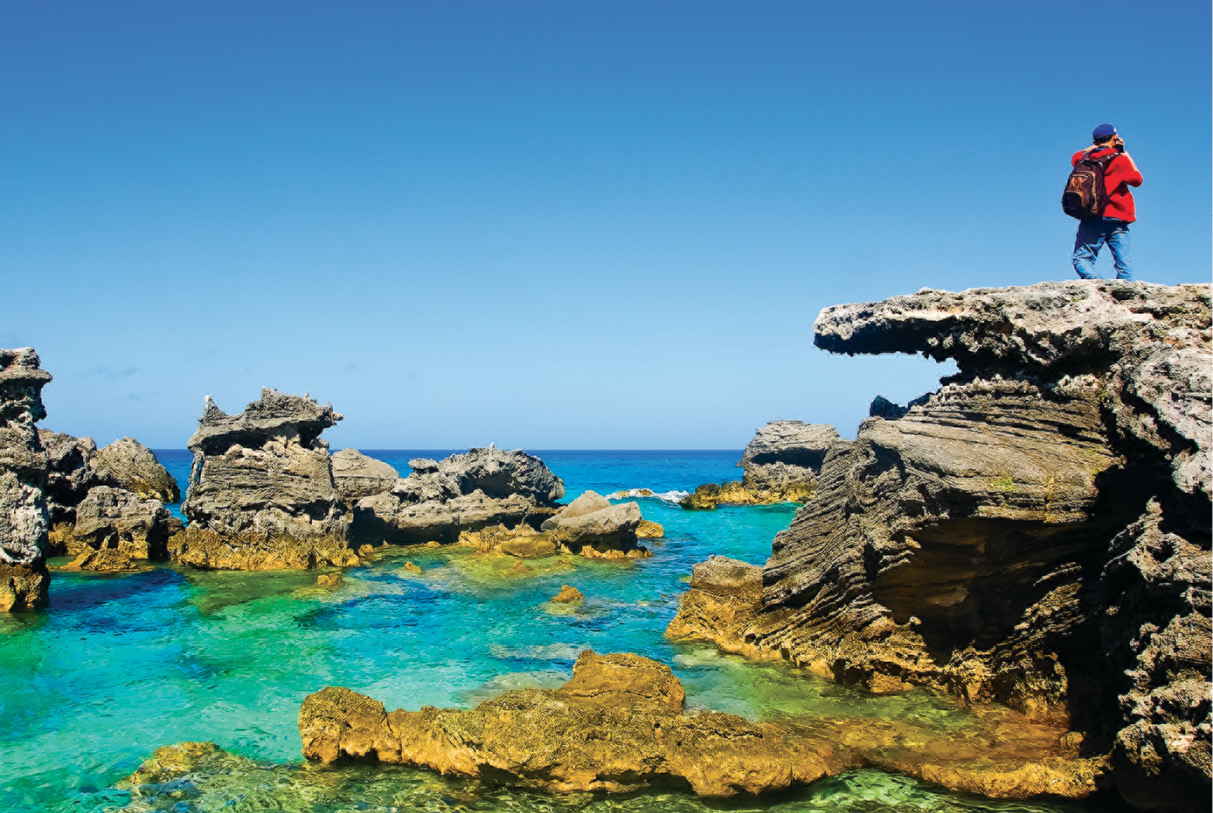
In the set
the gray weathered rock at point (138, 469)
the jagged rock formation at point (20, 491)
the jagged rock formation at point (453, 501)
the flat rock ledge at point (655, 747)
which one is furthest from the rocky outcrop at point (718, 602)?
the gray weathered rock at point (138, 469)

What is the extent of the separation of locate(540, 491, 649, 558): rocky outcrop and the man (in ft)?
52.8

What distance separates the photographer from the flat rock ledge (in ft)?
25.4

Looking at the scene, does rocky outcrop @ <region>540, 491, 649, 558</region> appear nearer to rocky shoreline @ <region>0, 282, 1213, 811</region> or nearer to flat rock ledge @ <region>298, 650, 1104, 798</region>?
rocky shoreline @ <region>0, 282, 1213, 811</region>

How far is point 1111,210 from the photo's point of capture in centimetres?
1005

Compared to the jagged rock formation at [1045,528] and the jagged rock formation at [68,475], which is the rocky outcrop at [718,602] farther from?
the jagged rock formation at [68,475]

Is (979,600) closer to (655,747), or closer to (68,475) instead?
(655,747)

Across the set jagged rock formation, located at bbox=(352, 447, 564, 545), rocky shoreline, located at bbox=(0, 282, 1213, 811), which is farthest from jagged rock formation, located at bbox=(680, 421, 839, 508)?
rocky shoreline, located at bbox=(0, 282, 1213, 811)

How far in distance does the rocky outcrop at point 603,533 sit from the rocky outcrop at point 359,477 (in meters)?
8.82

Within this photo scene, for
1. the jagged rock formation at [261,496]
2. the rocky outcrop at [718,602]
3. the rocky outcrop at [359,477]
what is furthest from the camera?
the rocky outcrop at [359,477]

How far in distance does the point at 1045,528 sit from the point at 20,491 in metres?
18.1

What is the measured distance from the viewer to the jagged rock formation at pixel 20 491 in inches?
603

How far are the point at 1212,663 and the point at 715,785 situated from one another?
4466 mm

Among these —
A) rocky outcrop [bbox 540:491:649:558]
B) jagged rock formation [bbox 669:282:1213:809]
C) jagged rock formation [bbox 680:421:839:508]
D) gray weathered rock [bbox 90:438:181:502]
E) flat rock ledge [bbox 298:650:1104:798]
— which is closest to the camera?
jagged rock formation [bbox 669:282:1213:809]

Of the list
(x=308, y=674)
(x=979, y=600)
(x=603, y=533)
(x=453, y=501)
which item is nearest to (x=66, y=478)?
(x=453, y=501)
